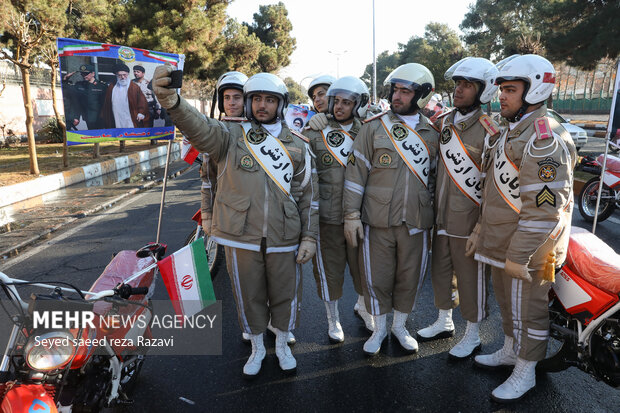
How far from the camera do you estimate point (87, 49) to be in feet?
11.6

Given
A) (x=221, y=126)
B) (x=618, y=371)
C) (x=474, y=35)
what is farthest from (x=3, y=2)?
(x=474, y=35)

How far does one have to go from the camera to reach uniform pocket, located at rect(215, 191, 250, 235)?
9.39 ft

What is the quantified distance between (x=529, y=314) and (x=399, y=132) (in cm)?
150

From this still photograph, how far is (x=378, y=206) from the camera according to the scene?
3.16 meters

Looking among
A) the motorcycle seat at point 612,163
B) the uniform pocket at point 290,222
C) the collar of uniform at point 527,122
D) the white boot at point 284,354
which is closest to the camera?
the collar of uniform at point 527,122

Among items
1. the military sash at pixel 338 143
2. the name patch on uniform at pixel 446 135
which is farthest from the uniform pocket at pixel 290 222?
the name patch on uniform at pixel 446 135

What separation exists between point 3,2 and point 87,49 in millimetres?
8174

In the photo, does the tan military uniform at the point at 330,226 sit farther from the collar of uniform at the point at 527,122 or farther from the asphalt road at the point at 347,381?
the collar of uniform at the point at 527,122

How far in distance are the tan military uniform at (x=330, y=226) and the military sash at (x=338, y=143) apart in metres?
0.02

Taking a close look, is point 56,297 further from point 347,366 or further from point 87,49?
point 87,49

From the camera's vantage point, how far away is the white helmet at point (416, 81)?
3180 mm

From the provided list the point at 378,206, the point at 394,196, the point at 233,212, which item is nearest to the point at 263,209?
the point at 233,212

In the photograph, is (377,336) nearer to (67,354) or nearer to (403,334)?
(403,334)

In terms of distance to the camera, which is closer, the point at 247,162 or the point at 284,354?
the point at 247,162
